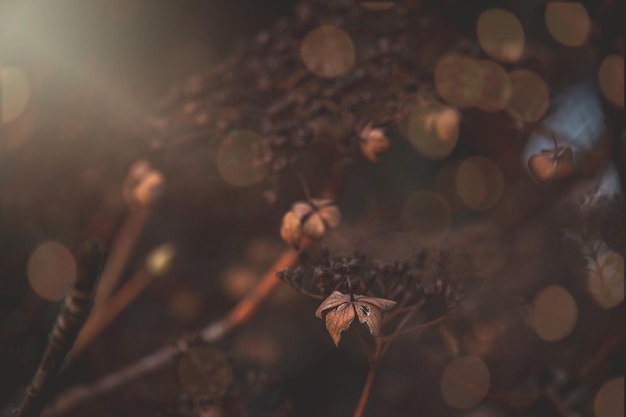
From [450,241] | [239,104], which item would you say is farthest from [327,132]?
[450,241]

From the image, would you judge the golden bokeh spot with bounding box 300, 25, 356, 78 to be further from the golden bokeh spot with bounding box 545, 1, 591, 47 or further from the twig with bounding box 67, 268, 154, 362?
the twig with bounding box 67, 268, 154, 362

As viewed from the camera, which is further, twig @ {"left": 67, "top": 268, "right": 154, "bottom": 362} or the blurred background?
twig @ {"left": 67, "top": 268, "right": 154, "bottom": 362}

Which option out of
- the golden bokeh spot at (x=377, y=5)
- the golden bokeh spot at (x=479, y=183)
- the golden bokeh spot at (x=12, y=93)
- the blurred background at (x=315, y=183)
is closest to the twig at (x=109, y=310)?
the blurred background at (x=315, y=183)

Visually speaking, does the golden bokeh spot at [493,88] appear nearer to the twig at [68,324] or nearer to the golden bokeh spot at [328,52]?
the golden bokeh spot at [328,52]

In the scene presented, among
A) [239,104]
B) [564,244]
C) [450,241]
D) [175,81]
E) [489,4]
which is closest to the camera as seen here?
[564,244]

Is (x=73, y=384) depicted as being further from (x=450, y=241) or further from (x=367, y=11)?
(x=367, y=11)

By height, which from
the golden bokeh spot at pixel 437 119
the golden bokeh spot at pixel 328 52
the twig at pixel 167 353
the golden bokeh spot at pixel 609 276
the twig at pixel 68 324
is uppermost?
the twig at pixel 68 324

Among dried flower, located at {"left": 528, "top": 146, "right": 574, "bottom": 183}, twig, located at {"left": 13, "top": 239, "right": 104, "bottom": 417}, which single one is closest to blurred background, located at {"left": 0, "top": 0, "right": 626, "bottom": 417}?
dried flower, located at {"left": 528, "top": 146, "right": 574, "bottom": 183}
